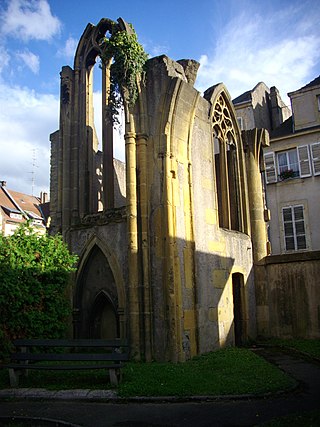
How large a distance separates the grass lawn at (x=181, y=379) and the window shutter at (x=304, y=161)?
51.7 feet

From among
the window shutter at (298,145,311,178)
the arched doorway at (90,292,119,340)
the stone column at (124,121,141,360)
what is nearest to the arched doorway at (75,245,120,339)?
the arched doorway at (90,292,119,340)

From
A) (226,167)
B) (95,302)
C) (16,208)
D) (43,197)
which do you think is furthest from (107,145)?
(43,197)

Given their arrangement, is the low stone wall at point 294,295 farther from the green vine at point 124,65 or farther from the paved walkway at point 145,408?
the green vine at point 124,65

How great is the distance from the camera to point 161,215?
32.2 feet

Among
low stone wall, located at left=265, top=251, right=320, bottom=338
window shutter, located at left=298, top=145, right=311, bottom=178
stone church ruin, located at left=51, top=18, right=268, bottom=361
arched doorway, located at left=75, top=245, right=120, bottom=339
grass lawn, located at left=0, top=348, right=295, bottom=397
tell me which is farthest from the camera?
window shutter, located at left=298, top=145, right=311, bottom=178

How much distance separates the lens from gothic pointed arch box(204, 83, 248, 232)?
522 inches

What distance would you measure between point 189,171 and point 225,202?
3078 millimetres

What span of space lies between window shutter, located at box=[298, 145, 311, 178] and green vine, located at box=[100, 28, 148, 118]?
47.9 ft

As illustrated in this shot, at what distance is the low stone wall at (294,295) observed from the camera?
12.1 metres

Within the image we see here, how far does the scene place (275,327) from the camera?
12.9 meters

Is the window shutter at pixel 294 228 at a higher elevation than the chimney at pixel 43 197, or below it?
below

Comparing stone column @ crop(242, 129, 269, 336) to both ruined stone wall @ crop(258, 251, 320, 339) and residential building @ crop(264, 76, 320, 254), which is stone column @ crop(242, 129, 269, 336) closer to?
ruined stone wall @ crop(258, 251, 320, 339)

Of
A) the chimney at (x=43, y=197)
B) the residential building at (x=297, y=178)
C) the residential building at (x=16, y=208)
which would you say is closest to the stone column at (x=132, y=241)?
the residential building at (x=297, y=178)

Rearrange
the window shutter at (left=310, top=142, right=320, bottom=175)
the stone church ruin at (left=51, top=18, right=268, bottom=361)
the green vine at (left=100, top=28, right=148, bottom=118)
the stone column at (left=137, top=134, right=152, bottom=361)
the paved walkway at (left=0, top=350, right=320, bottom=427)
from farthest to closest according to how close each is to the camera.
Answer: the window shutter at (left=310, top=142, right=320, bottom=175) < the green vine at (left=100, top=28, right=148, bottom=118) < the stone church ruin at (left=51, top=18, right=268, bottom=361) < the stone column at (left=137, top=134, right=152, bottom=361) < the paved walkway at (left=0, top=350, right=320, bottom=427)
